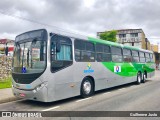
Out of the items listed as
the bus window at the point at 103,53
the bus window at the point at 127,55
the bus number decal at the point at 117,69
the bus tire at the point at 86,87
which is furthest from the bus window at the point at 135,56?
the bus tire at the point at 86,87

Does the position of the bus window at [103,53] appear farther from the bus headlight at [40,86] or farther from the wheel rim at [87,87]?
the bus headlight at [40,86]

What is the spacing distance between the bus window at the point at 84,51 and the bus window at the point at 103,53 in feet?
1.68

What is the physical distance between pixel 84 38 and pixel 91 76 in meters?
1.98

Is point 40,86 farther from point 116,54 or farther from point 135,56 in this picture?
point 135,56

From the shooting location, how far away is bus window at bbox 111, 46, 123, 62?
1281 cm

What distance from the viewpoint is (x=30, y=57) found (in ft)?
26.7

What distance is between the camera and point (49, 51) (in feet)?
25.9

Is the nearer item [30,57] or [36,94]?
[36,94]

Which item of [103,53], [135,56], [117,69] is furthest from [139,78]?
[103,53]

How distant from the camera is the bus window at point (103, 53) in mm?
11166

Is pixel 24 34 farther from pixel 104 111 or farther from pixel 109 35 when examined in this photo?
pixel 109 35

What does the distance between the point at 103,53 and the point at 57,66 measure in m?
4.25

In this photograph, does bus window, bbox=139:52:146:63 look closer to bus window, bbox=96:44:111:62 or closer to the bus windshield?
bus window, bbox=96:44:111:62

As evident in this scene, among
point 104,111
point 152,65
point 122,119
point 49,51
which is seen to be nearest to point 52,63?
point 49,51
